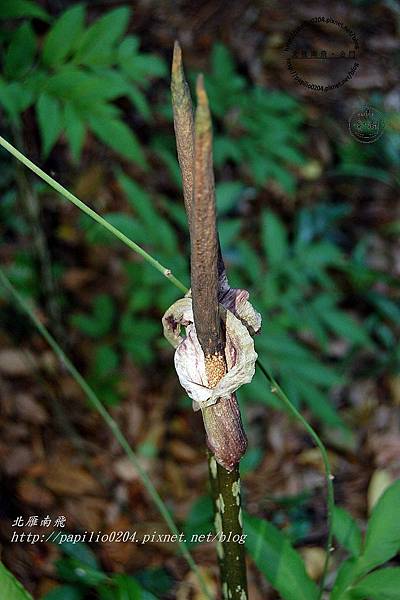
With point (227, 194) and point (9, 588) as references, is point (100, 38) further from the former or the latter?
point (9, 588)

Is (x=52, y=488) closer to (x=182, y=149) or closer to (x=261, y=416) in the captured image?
(x=261, y=416)

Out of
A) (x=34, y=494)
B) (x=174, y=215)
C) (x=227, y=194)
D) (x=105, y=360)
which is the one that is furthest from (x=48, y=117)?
(x=34, y=494)

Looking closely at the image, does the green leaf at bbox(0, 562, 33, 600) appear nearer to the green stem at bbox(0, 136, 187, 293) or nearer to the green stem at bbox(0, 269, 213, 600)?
the green stem at bbox(0, 269, 213, 600)

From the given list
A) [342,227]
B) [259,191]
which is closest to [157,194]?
[259,191]

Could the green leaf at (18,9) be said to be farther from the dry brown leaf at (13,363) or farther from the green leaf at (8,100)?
the dry brown leaf at (13,363)

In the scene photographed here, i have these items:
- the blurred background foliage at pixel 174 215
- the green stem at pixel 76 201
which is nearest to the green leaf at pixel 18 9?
the blurred background foliage at pixel 174 215

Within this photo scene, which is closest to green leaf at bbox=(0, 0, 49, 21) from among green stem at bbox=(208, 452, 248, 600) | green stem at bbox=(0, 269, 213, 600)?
green stem at bbox=(0, 269, 213, 600)

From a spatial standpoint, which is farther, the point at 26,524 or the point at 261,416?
the point at 261,416
